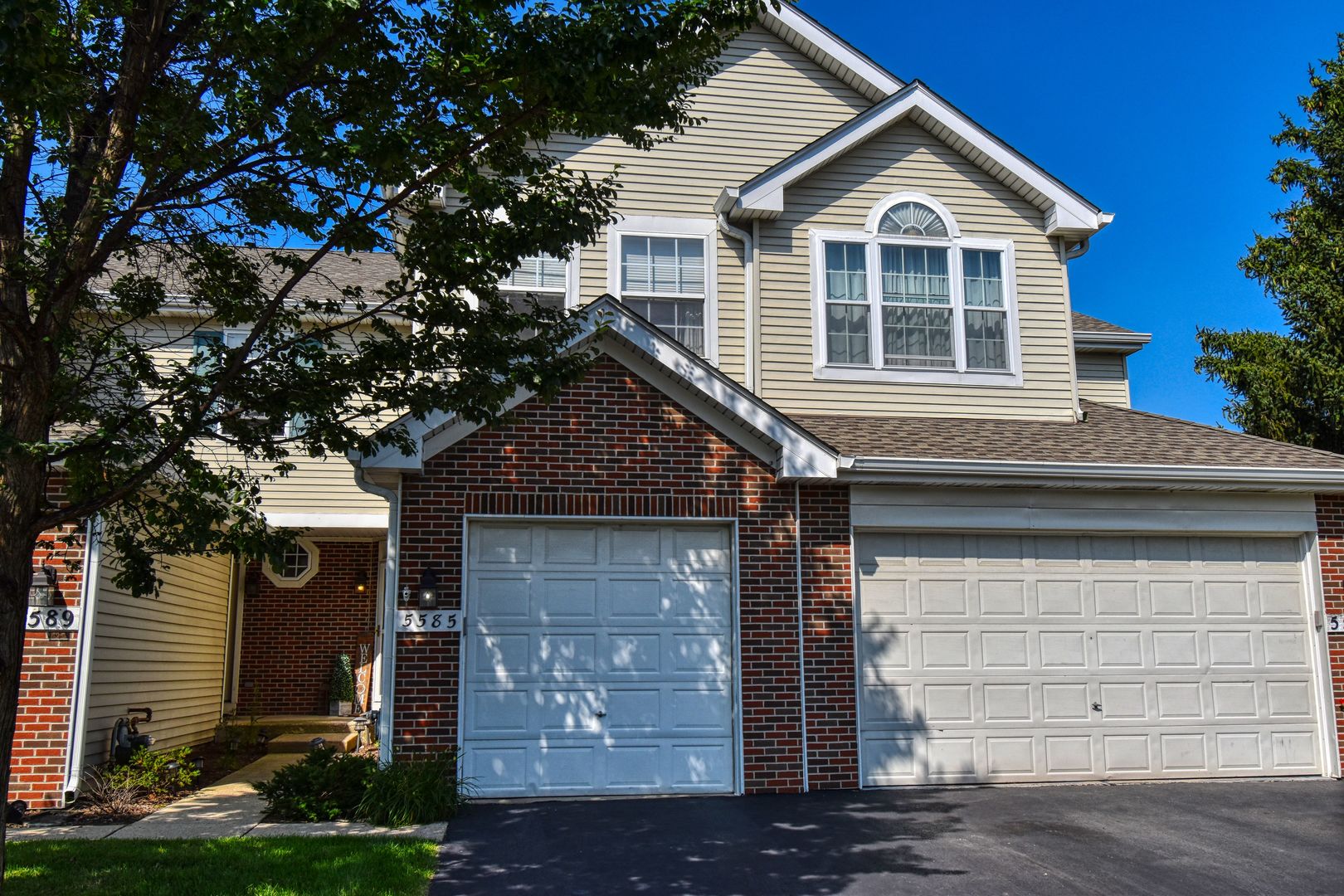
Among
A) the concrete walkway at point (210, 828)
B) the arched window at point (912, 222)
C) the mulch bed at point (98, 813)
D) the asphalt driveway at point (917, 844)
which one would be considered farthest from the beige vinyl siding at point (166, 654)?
the arched window at point (912, 222)

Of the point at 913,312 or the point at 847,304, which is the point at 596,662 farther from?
the point at 913,312

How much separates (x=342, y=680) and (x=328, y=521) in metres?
2.96

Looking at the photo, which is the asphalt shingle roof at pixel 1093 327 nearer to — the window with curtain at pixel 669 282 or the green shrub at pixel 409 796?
the window with curtain at pixel 669 282

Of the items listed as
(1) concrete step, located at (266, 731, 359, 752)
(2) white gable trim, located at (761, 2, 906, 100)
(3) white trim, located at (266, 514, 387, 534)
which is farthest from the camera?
(3) white trim, located at (266, 514, 387, 534)

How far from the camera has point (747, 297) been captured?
1319 cm

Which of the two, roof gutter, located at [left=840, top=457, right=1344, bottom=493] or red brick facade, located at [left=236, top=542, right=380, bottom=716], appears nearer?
roof gutter, located at [left=840, top=457, right=1344, bottom=493]

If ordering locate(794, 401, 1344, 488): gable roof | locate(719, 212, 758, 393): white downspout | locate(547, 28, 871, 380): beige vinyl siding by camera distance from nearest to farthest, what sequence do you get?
locate(794, 401, 1344, 488): gable roof → locate(719, 212, 758, 393): white downspout → locate(547, 28, 871, 380): beige vinyl siding

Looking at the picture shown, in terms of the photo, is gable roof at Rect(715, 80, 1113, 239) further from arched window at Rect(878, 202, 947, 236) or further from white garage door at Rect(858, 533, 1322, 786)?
white garage door at Rect(858, 533, 1322, 786)

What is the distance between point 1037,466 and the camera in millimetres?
10984

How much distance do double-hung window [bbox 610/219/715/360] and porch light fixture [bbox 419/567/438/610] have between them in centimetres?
460

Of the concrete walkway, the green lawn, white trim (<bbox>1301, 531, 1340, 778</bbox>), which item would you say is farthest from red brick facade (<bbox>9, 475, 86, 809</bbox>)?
→ white trim (<bbox>1301, 531, 1340, 778</bbox>)

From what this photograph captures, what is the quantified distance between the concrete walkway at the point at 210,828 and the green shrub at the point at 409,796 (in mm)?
132

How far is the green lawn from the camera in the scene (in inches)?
271

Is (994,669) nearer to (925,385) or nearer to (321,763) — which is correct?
(925,385)
